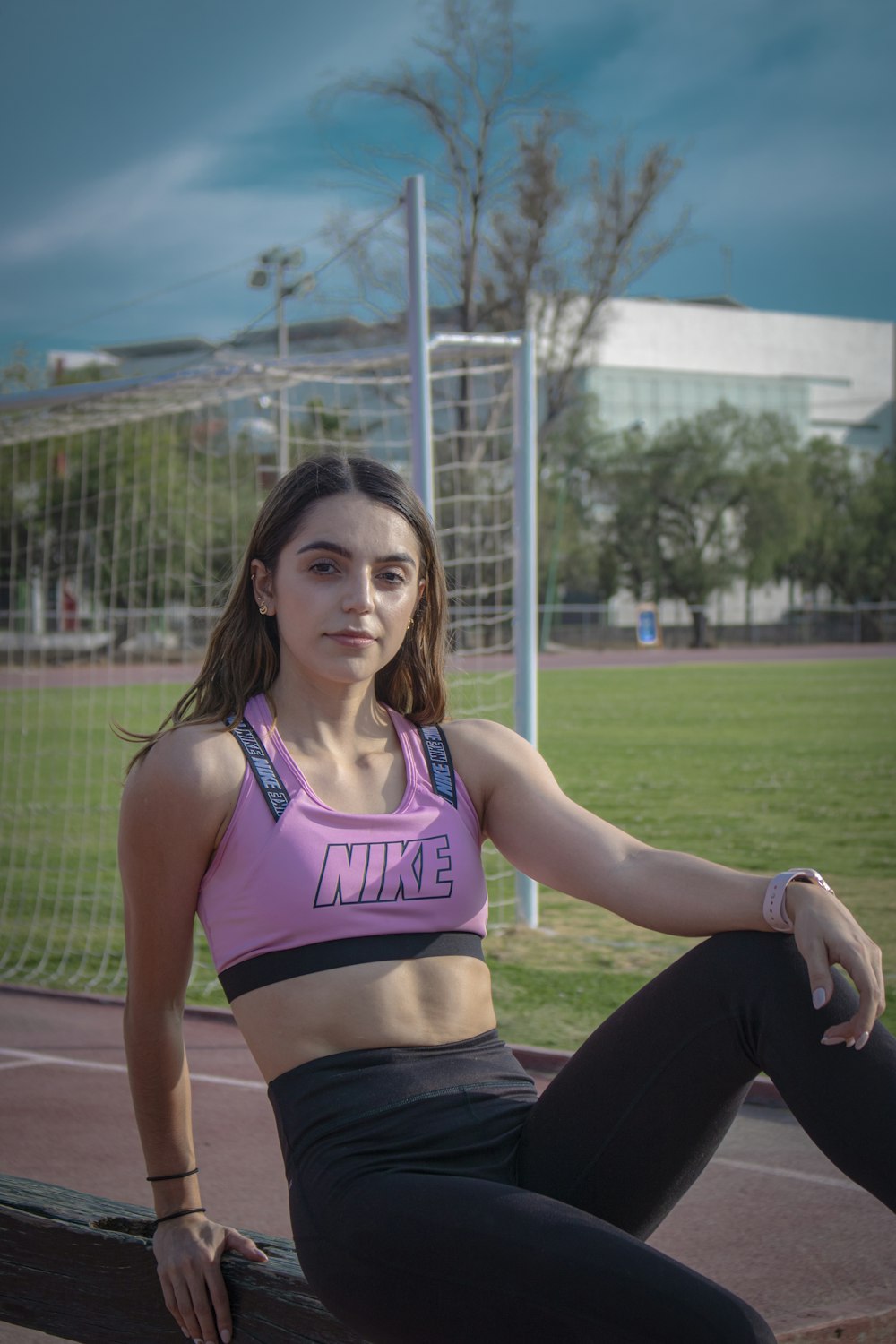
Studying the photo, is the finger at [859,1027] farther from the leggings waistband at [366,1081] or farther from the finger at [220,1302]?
the finger at [220,1302]

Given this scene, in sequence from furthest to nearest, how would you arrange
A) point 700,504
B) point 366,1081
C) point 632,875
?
point 700,504 < point 632,875 < point 366,1081

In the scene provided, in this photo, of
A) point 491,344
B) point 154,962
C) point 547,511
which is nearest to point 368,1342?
point 154,962

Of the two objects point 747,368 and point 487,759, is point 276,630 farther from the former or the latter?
point 747,368

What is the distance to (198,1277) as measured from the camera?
1.95 meters

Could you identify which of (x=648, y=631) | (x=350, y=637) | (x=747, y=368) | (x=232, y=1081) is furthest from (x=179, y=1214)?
(x=747, y=368)

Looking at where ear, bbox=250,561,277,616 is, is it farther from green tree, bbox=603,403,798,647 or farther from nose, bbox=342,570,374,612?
green tree, bbox=603,403,798,647

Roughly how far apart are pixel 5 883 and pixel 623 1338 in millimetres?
8925

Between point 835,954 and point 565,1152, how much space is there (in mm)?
462

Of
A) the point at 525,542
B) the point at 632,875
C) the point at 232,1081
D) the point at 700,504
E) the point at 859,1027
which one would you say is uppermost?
the point at 700,504

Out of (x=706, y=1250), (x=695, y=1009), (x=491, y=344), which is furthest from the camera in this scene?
(x=491, y=344)

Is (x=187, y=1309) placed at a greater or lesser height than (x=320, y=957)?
lesser

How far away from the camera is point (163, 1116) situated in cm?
207

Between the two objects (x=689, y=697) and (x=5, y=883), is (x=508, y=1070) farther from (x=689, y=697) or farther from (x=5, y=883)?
(x=689, y=697)

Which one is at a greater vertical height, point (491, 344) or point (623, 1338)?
point (491, 344)
